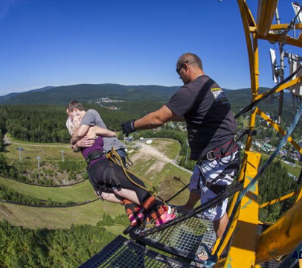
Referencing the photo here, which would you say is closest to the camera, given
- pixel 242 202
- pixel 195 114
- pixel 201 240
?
pixel 242 202

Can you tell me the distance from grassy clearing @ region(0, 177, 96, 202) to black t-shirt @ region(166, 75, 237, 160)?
34.3 m

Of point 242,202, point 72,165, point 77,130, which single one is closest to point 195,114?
point 242,202

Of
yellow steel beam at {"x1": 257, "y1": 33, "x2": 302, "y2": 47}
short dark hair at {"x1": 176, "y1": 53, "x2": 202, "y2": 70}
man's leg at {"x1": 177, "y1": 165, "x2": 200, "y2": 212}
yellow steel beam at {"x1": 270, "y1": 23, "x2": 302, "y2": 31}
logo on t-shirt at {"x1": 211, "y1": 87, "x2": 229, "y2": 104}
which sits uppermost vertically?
Answer: yellow steel beam at {"x1": 270, "y1": 23, "x2": 302, "y2": 31}

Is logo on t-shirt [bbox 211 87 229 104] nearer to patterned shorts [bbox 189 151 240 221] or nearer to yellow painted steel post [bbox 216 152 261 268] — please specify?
patterned shorts [bbox 189 151 240 221]

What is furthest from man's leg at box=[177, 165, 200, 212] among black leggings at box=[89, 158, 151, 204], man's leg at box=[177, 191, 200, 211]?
black leggings at box=[89, 158, 151, 204]

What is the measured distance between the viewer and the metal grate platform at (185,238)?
365 cm

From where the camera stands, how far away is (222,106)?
10.4ft

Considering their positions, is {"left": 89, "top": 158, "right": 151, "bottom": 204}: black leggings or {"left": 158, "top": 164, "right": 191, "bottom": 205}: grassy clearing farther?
{"left": 158, "top": 164, "right": 191, "bottom": 205}: grassy clearing

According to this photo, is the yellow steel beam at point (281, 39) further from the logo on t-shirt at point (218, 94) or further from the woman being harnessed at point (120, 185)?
the woman being harnessed at point (120, 185)

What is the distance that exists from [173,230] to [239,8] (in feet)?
13.3

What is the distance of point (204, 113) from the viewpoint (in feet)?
10.2

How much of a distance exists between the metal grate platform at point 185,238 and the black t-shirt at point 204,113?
1456mm

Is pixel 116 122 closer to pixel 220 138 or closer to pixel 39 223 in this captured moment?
pixel 39 223

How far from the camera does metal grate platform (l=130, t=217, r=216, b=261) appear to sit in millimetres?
3652
